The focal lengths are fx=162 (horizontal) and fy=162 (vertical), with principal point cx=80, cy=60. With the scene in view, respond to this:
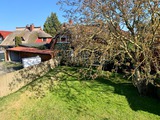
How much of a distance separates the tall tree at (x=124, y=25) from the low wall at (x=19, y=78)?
4.47m

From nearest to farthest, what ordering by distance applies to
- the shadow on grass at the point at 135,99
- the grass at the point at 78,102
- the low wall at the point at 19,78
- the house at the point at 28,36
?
the grass at the point at 78,102
the shadow on grass at the point at 135,99
the low wall at the point at 19,78
the house at the point at 28,36

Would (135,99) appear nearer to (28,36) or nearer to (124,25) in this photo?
(124,25)

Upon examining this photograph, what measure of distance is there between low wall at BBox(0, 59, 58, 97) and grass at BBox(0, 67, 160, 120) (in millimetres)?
513

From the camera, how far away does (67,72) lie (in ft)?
46.1

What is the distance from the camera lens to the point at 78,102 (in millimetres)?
9016

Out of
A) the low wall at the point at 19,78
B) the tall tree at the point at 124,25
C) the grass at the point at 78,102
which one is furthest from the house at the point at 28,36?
the tall tree at the point at 124,25

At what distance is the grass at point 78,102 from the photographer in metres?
7.78

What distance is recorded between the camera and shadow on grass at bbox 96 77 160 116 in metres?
8.63

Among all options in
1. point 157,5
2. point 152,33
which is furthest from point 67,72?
point 157,5

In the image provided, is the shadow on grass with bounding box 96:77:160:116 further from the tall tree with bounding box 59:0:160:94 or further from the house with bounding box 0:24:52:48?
the house with bounding box 0:24:52:48

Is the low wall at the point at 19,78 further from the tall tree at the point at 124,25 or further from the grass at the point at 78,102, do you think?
the tall tree at the point at 124,25

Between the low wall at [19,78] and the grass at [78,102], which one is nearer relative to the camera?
the grass at [78,102]

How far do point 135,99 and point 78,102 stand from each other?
3.43 meters

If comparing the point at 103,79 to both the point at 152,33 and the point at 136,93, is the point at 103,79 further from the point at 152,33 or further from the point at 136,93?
the point at 152,33
